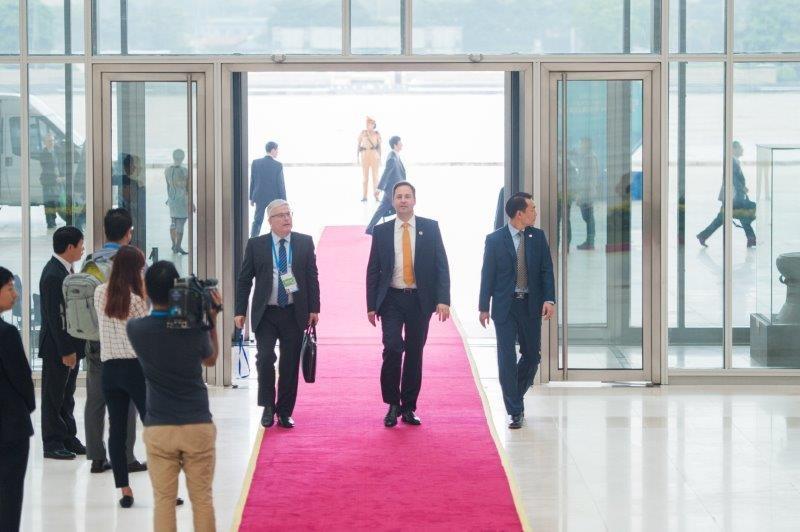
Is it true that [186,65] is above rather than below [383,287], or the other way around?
above

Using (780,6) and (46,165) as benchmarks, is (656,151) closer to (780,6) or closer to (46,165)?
(780,6)

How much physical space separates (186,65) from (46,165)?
1.34m

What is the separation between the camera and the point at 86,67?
1043cm

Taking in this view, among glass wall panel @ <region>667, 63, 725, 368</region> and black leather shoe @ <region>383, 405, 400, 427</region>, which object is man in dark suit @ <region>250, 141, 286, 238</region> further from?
black leather shoe @ <region>383, 405, 400, 427</region>

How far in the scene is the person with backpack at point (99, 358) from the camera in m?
7.56

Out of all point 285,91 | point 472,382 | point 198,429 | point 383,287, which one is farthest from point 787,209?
point 285,91

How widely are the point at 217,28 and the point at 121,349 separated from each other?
4114mm

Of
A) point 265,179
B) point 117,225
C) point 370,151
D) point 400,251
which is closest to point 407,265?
point 400,251

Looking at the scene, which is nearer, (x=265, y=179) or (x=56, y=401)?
(x=56, y=401)

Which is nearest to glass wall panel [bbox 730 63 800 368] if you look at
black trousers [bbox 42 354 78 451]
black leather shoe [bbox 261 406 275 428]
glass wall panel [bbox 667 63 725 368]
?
glass wall panel [bbox 667 63 725 368]

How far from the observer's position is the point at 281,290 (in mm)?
8914

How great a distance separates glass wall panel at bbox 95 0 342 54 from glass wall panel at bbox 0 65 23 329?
2.54 ft

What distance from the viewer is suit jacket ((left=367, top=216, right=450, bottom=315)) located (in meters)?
8.91

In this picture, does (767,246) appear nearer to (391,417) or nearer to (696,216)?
(696,216)
